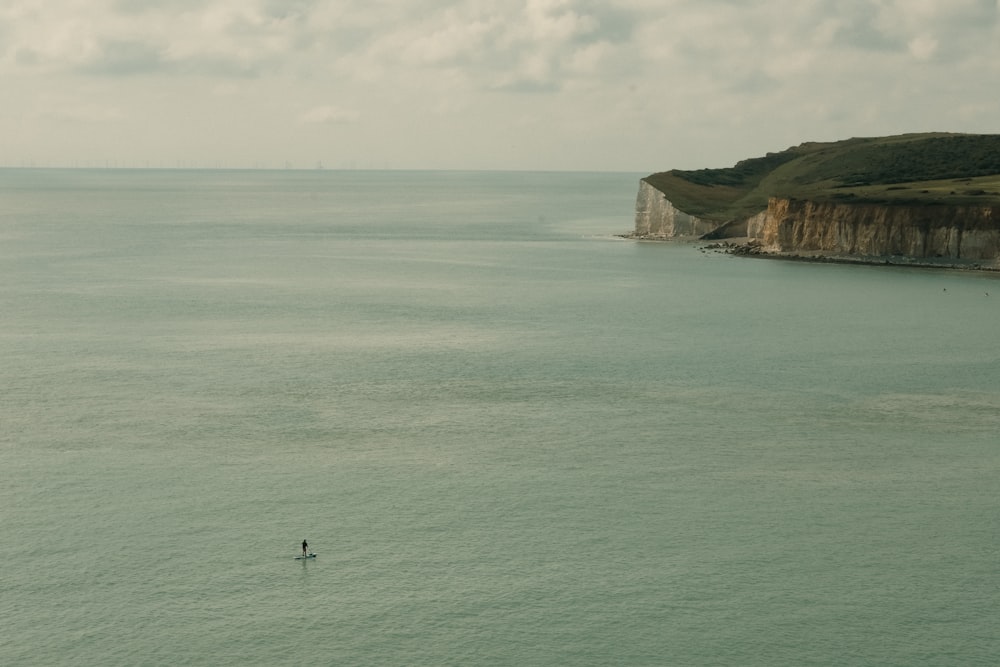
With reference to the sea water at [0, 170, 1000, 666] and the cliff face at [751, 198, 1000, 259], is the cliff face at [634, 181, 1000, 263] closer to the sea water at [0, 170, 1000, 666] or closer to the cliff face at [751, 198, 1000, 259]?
the cliff face at [751, 198, 1000, 259]

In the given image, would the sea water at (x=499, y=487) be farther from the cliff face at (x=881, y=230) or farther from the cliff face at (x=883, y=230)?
the cliff face at (x=881, y=230)

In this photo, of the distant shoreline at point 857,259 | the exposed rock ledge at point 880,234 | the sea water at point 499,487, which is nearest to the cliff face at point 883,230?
the exposed rock ledge at point 880,234

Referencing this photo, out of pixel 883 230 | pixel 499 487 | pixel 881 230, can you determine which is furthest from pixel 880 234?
pixel 499 487

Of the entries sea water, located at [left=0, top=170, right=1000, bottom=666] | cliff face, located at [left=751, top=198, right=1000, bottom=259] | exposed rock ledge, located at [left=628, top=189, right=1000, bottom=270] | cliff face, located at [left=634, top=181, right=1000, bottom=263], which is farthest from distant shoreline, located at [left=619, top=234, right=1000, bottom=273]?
sea water, located at [left=0, top=170, right=1000, bottom=666]

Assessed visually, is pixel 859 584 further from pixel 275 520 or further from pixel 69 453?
pixel 69 453

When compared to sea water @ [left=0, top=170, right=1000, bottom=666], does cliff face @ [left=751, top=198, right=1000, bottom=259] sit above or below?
above

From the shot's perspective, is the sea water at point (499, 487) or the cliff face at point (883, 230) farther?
the cliff face at point (883, 230)

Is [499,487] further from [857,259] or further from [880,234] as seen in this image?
[880,234]
